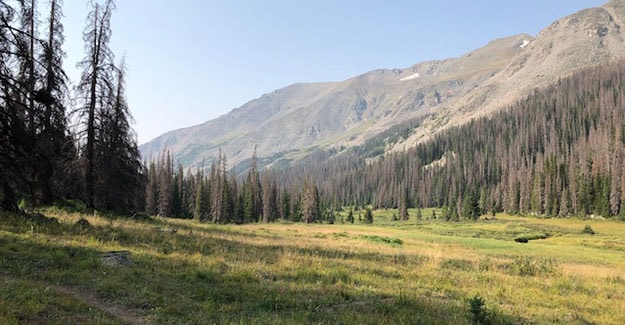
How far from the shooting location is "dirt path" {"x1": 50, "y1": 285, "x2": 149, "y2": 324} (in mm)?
7844

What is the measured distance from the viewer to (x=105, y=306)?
853cm

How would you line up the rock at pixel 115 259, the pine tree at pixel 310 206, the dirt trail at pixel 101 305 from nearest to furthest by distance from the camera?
the dirt trail at pixel 101 305 → the rock at pixel 115 259 → the pine tree at pixel 310 206

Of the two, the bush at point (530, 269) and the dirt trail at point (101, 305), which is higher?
the dirt trail at point (101, 305)

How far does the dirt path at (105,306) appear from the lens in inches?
309

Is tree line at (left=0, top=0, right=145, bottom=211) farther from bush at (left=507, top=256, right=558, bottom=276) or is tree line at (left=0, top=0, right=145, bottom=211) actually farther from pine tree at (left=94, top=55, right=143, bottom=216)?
bush at (left=507, top=256, right=558, bottom=276)

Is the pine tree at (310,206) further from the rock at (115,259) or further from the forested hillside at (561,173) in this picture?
the rock at (115,259)

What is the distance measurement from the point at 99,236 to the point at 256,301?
10.5 metres

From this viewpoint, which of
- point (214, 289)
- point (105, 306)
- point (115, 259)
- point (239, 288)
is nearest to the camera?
point (105, 306)

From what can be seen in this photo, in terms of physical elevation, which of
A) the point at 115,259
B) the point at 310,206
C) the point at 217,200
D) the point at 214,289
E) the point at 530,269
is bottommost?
the point at 310,206

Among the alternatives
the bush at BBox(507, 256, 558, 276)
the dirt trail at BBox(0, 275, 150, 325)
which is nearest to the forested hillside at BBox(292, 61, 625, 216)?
the bush at BBox(507, 256, 558, 276)

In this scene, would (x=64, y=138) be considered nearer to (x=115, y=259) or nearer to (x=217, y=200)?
(x=115, y=259)

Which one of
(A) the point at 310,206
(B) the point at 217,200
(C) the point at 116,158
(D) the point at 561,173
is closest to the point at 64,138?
(C) the point at 116,158

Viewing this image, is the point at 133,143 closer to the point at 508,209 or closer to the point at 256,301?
the point at 256,301

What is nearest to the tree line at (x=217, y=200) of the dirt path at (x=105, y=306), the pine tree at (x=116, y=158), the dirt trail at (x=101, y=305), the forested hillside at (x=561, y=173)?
the pine tree at (x=116, y=158)
